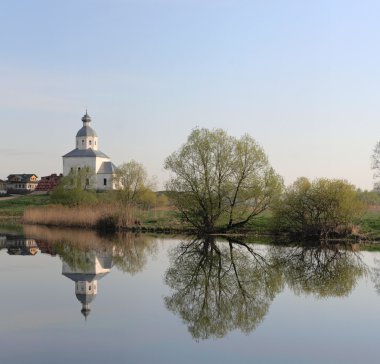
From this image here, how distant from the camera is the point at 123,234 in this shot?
131 feet

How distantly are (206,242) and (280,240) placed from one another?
5186 mm

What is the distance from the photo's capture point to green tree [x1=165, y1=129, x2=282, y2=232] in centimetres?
3944

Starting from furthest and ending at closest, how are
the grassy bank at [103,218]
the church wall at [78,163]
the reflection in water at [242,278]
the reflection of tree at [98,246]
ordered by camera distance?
1. the church wall at [78,163]
2. the grassy bank at [103,218]
3. the reflection of tree at [98,246]
4. the reflection in water at [242,278]

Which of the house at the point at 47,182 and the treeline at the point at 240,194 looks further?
the house at the point at 47,182

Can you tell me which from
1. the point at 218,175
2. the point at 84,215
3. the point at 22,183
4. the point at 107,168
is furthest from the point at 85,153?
the point at 218,175

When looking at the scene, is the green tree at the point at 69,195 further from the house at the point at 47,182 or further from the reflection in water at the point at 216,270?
the house at the point at 47,182

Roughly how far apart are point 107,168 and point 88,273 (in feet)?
258

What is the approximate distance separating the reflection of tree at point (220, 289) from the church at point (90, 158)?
69.2 metres

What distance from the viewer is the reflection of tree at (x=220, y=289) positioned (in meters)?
13.4

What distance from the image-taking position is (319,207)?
35406 mm

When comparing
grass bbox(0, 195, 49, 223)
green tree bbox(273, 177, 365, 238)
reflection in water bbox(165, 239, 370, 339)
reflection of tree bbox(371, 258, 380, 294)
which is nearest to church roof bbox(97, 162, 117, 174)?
grass bbox(0, 195, 49, 223)

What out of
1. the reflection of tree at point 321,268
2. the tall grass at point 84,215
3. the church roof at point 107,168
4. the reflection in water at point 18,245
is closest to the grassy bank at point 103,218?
the tall grass at point 84,215

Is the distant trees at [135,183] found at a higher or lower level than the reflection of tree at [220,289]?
higher

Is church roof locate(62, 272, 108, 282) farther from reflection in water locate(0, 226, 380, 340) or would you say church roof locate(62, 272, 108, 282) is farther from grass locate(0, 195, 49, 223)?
grass locate(0, 195, 49, 223)
